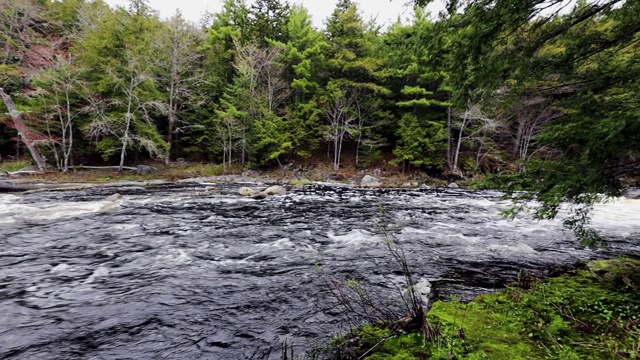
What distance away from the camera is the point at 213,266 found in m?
5.15

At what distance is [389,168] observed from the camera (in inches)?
981

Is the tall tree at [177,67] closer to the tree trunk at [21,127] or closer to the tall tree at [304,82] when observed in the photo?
the tree trunk at [21,127]

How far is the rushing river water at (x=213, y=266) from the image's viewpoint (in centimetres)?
313

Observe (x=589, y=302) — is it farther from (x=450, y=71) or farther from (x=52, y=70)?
(x=52, y=70)

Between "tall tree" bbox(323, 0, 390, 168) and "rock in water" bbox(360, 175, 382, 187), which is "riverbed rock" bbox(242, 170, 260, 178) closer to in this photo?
"tall tree" bbox(323, 0, 390, 168)

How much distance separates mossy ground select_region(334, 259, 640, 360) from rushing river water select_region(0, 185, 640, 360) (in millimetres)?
863

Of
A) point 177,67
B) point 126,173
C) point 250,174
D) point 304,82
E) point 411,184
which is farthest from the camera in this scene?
point 304,82

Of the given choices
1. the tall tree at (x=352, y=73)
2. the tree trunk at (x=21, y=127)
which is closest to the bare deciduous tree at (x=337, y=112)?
the tall tree at (x=352, y=73)

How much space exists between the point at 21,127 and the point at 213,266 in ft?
68.2

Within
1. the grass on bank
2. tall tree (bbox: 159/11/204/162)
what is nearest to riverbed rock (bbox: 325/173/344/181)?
the grass on bank

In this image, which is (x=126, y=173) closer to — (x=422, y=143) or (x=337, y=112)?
(x=337, y=112)

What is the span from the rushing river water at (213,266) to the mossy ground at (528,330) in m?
0.86

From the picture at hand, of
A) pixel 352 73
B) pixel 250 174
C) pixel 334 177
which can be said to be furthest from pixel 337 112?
pixel 250 174

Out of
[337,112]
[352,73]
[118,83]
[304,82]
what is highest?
[352,73]
